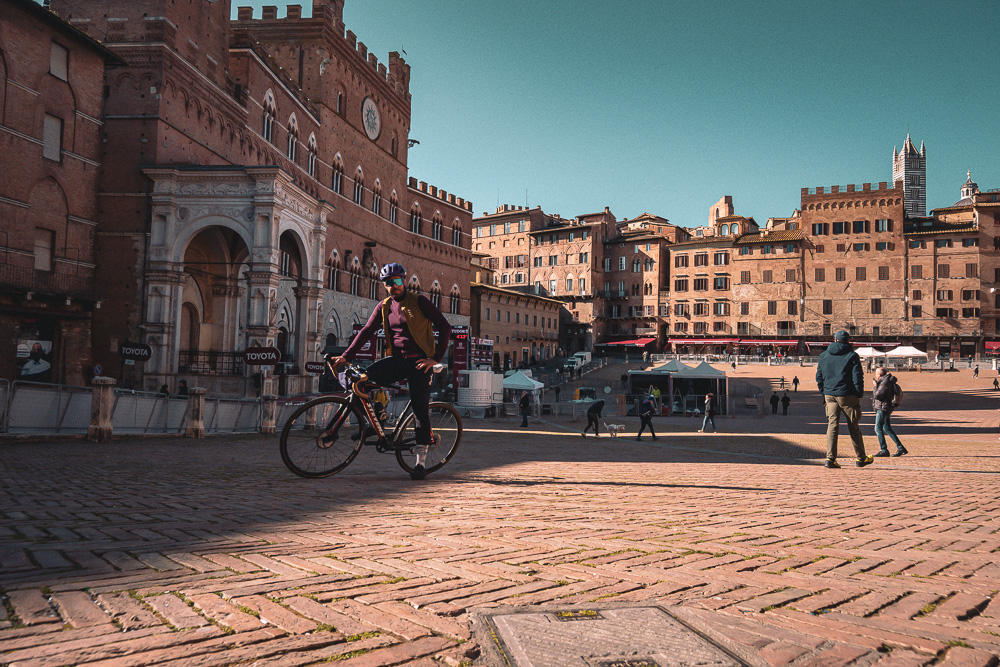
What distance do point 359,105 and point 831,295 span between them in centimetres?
5366

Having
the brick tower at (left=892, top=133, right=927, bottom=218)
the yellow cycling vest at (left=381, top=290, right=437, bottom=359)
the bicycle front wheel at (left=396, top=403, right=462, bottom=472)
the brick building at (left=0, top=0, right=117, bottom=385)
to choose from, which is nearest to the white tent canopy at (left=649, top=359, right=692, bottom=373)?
the brick building at (left=0, top=0, right=117, bottom=385)

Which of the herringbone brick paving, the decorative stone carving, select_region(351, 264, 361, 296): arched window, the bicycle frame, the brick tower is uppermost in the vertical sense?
the brick tower

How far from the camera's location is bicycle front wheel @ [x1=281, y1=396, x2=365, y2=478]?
6484 mm

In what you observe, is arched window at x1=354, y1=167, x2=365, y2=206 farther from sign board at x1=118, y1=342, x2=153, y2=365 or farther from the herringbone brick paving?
the herringbone brick paving

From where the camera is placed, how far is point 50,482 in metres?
6.09

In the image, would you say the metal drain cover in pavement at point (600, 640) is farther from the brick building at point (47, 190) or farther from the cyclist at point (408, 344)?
the brick building at point (47, 190)

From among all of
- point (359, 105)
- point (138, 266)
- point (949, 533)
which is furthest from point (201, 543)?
point (359, 105)

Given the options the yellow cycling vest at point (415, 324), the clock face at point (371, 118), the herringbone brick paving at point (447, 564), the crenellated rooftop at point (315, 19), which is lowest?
the herringbone brick paving at point (447, 564)

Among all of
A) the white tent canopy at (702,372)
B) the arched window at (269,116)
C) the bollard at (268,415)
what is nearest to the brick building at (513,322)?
the white tent canopy at (702,372)

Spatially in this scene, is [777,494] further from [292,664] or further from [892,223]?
[892,223]

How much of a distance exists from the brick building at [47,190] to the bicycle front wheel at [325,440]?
18190 millimetres

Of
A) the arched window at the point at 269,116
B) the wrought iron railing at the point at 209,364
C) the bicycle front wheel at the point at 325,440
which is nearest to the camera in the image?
the bicycle front wheel at the point at 325,440

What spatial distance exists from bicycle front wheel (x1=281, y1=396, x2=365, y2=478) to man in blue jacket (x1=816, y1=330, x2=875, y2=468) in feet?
19.4

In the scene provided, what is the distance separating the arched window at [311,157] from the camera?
3616cm
